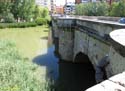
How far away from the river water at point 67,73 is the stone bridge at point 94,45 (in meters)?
0.61

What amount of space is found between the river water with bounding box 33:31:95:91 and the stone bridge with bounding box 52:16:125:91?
609mm

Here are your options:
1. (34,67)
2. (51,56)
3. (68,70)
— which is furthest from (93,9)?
(34,67)

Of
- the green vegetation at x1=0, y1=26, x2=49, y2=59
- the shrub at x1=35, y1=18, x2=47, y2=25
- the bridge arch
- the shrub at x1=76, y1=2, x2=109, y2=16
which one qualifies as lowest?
the shrub at x1=35, y1=18, x2=47, y2=25

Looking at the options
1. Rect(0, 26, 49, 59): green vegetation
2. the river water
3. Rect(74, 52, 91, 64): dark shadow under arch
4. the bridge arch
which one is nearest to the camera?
the river water

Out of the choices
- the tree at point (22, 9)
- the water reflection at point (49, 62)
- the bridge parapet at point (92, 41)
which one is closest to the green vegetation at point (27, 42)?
the water reflection at point (49, 62)

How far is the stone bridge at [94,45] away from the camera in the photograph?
5703 mm

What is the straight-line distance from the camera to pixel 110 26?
905 cm

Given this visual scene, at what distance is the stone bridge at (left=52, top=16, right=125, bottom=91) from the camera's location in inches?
225

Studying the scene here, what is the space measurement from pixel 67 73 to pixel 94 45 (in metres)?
5.23

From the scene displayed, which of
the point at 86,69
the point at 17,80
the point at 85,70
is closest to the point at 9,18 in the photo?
the point at 86,69

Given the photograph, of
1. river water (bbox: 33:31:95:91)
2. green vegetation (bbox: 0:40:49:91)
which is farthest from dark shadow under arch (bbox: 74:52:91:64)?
green vegetation (bbox: 0:40:49:91)

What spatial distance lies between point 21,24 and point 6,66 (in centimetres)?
4001

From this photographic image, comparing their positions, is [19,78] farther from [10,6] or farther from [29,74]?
[10,6]

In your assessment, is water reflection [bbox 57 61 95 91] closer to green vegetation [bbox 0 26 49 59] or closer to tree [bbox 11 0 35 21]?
green vegetation [bbox 0 26 49 59]
